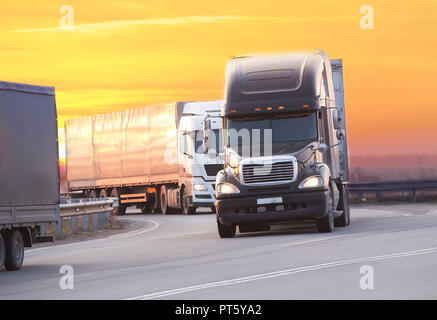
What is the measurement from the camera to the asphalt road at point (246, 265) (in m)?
13.0

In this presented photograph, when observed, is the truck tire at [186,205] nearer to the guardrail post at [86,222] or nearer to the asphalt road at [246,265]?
the guardrail post at [86,222]

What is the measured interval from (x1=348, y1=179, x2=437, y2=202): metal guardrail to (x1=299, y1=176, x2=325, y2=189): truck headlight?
1826 centimetres

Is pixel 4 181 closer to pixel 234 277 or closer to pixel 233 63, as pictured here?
pixel 234 277

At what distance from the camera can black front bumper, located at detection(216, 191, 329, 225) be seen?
24.0 meters

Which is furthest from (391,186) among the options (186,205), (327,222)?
(327,222)

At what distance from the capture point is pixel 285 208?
24062 mm

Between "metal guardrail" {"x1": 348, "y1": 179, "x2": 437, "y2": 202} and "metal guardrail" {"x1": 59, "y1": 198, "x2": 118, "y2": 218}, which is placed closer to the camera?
"metal guardrail" {"x1": 59, "y1": 198, "x2": 118, "y2": 218}

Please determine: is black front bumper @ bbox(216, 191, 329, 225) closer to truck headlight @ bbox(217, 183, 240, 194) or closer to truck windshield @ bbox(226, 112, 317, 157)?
truck headlight @ bbox(217, 183, 240, 194)

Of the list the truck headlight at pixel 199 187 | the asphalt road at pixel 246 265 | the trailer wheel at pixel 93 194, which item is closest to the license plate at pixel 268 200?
the asphalt road at pixel 246 265

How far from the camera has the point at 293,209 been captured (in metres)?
24.0

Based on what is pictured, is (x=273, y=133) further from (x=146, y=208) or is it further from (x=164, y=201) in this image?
(x=146, y=208)

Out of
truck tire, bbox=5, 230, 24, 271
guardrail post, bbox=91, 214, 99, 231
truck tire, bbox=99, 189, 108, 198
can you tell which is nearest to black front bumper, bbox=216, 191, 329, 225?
truck tire, bbox=5, 230, 24, 271
